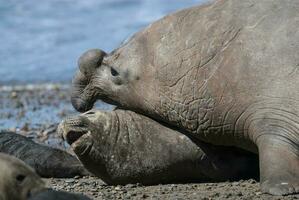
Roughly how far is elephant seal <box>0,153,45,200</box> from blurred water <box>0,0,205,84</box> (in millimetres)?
12348

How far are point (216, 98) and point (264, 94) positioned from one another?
481mm

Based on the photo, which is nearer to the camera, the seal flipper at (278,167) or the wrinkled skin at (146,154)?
the seal flipper at (278,167)

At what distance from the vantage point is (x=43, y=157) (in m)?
8.92

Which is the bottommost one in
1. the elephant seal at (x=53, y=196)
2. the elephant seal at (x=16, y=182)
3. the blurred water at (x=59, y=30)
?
the elephant seal at (x=53, y=196)

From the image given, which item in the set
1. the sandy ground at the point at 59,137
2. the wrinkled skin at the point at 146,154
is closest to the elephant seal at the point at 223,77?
the wrinkled skin at the point at 146,154

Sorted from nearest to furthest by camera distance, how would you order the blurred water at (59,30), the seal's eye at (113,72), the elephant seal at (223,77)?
the elephant seal at (223,77) → the seal's eye at (113,72) → the blurred water at (59,30)

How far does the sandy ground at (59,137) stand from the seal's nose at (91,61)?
780 mm

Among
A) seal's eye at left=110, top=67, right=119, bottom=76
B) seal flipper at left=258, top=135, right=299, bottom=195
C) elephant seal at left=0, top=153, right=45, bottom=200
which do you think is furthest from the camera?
seal's eye at left=110, top=67, right=119, bottom=76

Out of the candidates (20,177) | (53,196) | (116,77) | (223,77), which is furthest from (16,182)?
(116,77)

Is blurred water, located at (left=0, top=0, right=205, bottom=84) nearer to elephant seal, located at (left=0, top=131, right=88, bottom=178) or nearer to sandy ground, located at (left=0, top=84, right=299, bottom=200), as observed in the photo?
sandy ground, located at (left=0, top=84, right=299, bottom=200)

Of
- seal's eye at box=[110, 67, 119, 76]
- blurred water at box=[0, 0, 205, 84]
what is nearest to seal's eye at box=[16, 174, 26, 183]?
seal's eye at box=[110, 67, 119, 76]

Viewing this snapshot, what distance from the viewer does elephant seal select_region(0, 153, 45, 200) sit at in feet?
18.9

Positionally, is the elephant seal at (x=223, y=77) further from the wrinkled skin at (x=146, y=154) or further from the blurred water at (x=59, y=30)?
the blurred water at (x=59, y=30)

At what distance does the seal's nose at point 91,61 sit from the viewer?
8.93 meters
